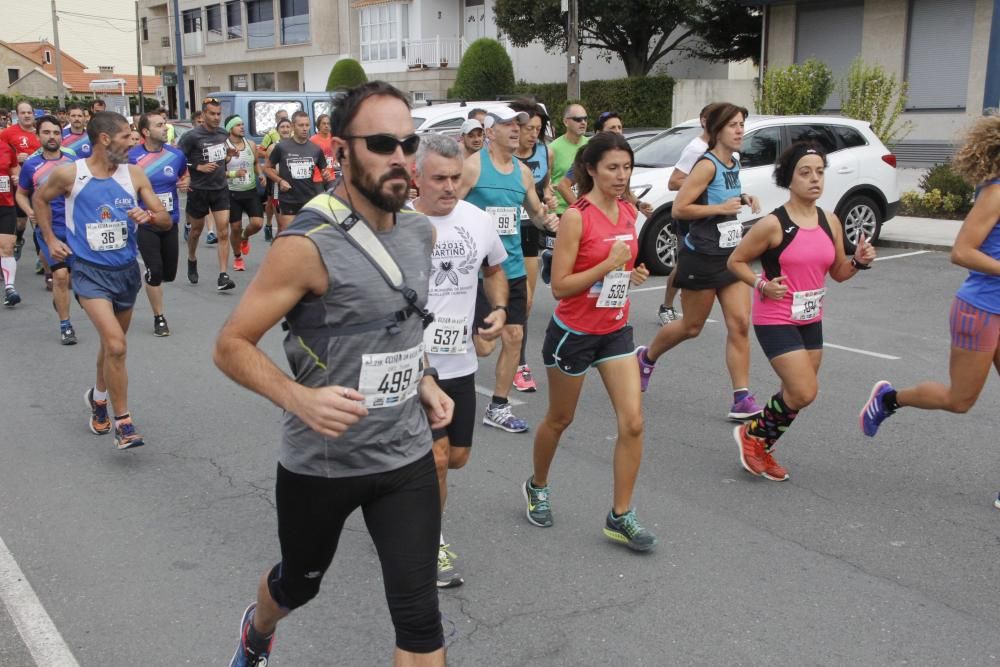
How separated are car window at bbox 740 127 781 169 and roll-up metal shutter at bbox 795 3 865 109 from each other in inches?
554

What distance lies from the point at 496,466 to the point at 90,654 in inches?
98.3

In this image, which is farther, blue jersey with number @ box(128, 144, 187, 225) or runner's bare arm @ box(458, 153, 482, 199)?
blue jersey with number @ box(128, 144, 187, 225)

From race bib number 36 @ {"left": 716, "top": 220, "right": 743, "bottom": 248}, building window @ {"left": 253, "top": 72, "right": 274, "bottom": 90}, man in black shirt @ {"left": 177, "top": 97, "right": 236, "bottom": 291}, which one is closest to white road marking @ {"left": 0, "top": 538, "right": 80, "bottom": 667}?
race bib number 36 @ {"left": 716, "top": 220, "right": 743, "bottom": 248}

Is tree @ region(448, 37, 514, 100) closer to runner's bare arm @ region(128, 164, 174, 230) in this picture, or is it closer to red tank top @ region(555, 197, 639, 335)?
runner's bare arm @ region(128, 164, 174, 230)

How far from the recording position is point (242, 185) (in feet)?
40.4

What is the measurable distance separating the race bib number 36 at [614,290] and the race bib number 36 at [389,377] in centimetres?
177

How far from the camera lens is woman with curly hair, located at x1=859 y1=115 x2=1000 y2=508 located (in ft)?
14.9

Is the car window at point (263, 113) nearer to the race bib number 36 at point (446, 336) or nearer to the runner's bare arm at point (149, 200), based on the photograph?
the runner's bare arm at point (149, 200)

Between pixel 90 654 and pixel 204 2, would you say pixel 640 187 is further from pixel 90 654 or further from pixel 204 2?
pixel 204 2

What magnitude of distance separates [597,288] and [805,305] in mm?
1252

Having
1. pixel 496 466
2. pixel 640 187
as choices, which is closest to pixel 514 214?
pixel 496 466

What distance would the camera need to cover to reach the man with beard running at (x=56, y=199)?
8836mm

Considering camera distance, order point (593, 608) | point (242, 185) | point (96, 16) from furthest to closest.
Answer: point (96, 16), point (242, 185), point (593, 608)

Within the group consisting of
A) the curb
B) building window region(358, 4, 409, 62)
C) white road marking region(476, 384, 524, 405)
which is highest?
building window region(358, 4, 409, 62)
